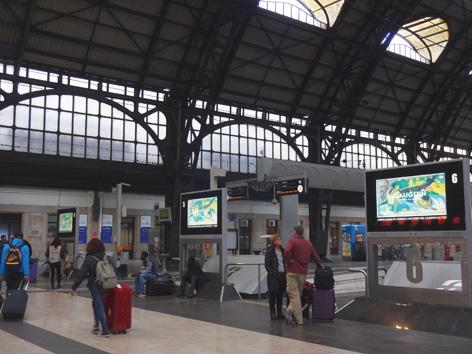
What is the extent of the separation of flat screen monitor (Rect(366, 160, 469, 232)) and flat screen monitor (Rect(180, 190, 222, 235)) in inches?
211

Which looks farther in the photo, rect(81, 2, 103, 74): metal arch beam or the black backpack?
rect(81, 2, 103, 74): metal arch beam

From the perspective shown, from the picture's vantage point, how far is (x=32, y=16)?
86.1 ft

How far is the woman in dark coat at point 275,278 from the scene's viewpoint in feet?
35.6

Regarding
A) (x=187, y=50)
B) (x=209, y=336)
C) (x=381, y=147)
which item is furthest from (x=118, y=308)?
(x=381, y=147)

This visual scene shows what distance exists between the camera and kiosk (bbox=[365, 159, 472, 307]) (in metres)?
9.70

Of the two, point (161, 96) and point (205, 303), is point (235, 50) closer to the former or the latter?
point (161, 96)

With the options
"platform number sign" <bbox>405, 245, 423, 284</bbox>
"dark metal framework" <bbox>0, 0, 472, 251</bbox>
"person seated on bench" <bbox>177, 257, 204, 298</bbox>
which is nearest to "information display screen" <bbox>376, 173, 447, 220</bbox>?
"platform number sign" <bbox>405, 245, 423, 284</bbox>

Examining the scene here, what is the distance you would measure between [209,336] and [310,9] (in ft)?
96.7

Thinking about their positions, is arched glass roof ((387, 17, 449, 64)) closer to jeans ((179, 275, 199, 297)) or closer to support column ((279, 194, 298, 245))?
support column ((279, 194, 298, 245))

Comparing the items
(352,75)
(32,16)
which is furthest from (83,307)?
(352,75)

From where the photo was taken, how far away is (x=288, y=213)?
20.3 metres

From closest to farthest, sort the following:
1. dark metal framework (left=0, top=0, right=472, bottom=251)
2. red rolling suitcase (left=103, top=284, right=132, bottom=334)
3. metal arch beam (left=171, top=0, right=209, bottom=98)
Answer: red rolling suitcase (left=103, top=284, right=132, bottom=334)
dark metal framework (left=0, top=0, right=472, bottom=251)
metal arch beam (left=171, top=0, right=209, bottom=98)

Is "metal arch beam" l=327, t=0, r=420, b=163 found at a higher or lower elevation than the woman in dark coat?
higher

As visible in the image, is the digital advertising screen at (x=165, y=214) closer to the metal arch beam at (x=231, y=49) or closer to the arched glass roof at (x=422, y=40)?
the metal arch beam at (x=231, y=49)
